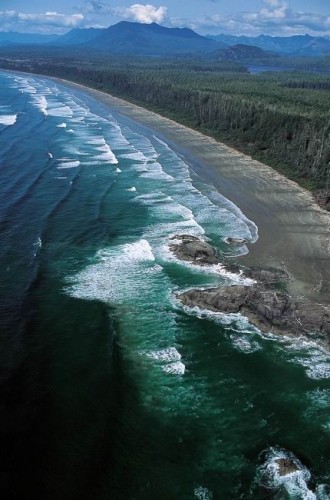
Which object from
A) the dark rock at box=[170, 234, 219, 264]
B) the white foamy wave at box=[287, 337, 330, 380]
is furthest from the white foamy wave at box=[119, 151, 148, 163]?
the white foamy wave at box=[287, 337, 330, 380]

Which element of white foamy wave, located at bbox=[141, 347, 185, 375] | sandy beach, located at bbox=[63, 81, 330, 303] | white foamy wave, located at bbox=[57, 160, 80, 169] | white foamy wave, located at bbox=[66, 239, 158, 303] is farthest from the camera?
white foamy wave, located at bbox=[57, 160, 80, 169]

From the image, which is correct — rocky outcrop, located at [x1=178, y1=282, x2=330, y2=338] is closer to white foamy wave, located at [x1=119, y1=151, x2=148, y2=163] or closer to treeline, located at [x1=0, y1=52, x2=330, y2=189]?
treeline, located at [x1=0, y1=52, x2=330, y2=189]

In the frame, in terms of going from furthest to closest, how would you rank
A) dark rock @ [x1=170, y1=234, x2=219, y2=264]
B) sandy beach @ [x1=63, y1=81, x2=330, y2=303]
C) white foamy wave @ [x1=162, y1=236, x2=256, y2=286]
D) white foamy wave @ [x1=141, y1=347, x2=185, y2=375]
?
dark rock @ [x1=170, y1=234, x2=219, y2=264] < sandy beach @ [x1=63, y1=81, x2=330, y2=303] < white foamy wave @ [x1=162, y1=236, x2=256, y2=286] < white foamy wave @ [x1=141, y1=347, x2=185, y2=375]

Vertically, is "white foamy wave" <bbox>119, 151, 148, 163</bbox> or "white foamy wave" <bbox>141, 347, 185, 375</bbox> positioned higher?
"white foamy wave" <bbox>141, 347, 185, 375</bbox>

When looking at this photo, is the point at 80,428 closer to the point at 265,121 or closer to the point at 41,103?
the point at 265,121

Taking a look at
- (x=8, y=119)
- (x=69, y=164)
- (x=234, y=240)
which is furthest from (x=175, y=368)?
(x=8, y=119)

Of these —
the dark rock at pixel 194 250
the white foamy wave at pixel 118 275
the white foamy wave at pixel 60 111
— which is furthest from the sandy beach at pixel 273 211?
the white foamy wave at pixel 60 111

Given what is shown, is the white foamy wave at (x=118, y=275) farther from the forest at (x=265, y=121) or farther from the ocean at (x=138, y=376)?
the forest at (x=265, y=121)
